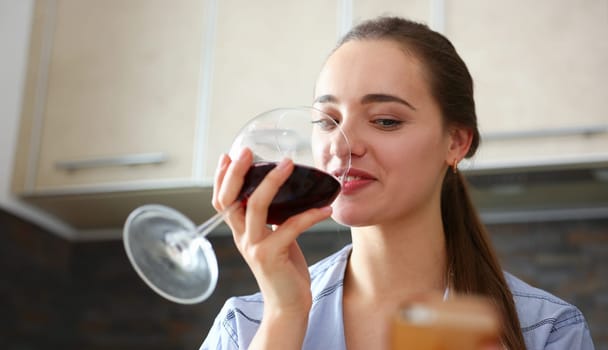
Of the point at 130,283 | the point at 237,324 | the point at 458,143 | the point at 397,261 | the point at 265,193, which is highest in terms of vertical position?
the point at 458,143

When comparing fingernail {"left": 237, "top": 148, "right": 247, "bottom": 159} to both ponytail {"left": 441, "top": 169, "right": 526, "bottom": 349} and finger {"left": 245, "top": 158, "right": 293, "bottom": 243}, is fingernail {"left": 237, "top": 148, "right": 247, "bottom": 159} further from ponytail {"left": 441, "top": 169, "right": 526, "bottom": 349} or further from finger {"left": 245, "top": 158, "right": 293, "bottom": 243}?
ponytail {"left": 441, "top": 169, "right": 526, "bottom": 349}

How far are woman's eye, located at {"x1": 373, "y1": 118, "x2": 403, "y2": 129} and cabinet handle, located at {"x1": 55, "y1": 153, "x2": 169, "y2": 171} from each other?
1151 millimetres

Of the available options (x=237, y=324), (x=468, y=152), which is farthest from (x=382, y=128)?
(x=237, y=324)

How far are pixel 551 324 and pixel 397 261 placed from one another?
271mm

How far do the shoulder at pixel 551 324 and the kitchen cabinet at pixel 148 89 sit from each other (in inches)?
40.9

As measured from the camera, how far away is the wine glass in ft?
3.06

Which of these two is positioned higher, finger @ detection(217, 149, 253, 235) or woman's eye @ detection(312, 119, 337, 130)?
woman's eye @ detection(312, 119, 337, 130)

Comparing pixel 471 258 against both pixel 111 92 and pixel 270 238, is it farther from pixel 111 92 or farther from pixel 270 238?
pixel 111 92

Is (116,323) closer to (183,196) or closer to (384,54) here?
(183,196)

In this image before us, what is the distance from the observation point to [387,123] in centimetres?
122

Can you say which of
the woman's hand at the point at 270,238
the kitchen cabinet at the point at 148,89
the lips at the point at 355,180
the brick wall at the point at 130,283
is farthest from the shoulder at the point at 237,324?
the brick wall at the point at 130,283

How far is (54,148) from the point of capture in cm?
240

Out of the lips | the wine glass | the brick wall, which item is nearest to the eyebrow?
the lips

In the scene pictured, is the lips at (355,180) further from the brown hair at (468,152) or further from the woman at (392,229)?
the brown hair at (468,152)
